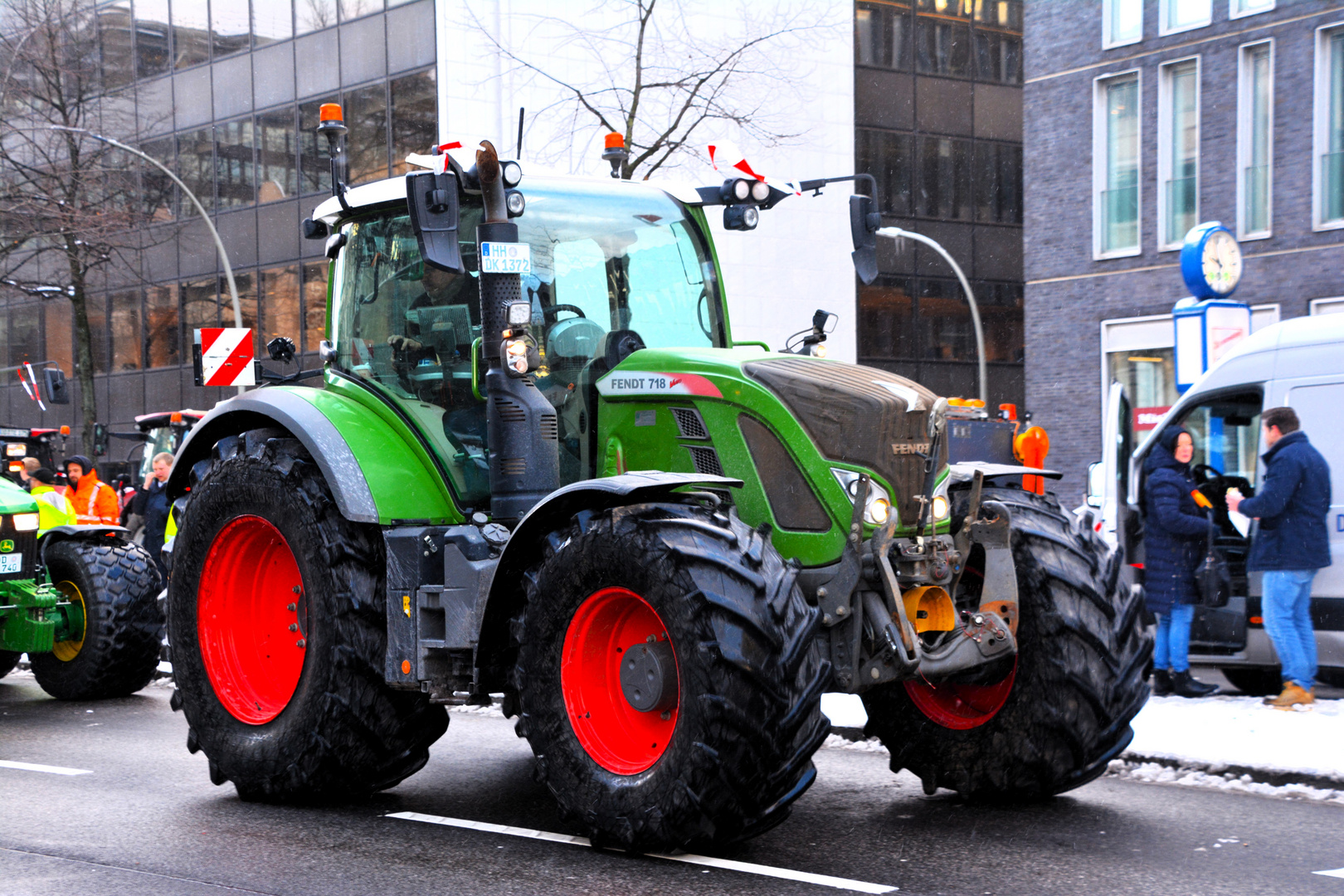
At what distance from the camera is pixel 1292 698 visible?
31.8ft

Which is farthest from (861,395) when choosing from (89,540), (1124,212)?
(1124,212)

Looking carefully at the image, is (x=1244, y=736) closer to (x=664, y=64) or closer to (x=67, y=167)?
(x=664, y=64)

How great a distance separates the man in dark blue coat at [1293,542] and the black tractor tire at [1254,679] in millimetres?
1242

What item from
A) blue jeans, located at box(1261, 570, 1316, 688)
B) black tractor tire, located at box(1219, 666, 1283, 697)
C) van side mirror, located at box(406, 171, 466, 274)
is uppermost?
van side mirror, located at box(406, 171, 466, 274)

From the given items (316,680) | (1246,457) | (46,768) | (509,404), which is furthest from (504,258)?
(1246,457)

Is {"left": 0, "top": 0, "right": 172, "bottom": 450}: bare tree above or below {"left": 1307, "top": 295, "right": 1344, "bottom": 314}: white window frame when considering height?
above

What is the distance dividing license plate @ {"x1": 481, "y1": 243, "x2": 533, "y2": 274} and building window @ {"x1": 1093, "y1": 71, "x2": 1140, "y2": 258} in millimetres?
18633

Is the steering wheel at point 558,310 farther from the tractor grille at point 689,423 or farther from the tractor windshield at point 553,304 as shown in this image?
the tractor grille at point 689,423

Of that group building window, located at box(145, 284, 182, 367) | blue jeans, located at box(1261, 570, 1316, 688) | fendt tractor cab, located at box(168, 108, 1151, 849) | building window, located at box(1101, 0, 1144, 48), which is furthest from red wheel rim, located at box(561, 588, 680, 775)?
building window, located at box(145, 284, 182, 367)

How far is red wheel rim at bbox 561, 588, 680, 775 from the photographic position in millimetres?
6008

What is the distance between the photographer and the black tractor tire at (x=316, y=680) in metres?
6.87

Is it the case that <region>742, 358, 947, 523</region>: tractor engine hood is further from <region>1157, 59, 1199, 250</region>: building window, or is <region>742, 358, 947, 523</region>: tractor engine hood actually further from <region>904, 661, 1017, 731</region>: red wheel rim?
<region>1157, 59, 1199, 250</region>: building window

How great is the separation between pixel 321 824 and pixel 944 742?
2688 mm

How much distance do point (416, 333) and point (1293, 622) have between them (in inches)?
230
